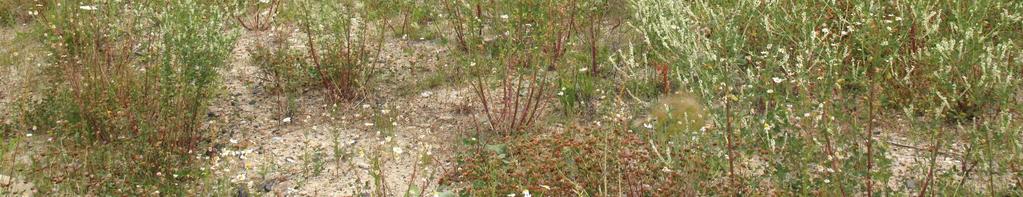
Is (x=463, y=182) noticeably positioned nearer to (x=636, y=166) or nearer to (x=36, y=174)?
(x=636, y=166)

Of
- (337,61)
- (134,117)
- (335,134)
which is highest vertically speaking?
(337,61)

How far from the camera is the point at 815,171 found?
4.39 m

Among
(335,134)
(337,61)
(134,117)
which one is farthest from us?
(337,61)

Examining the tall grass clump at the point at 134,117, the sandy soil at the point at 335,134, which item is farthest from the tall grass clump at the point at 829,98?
the tall grass clump at the point at 134,117

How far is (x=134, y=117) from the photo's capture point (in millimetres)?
5047

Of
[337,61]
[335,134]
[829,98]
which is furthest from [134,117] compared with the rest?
[829,98]

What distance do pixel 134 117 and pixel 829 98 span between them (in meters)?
3.12

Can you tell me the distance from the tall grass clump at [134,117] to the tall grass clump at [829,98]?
2.09 meters

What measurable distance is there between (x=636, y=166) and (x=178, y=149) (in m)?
2.04

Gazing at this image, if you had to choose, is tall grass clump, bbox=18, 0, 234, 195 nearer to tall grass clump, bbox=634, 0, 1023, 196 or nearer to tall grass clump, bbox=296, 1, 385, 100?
tall grass clump, bbox=296, 1, 385, 100

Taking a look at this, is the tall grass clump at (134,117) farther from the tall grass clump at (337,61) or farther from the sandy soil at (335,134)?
the tall grass clump at (337,61)

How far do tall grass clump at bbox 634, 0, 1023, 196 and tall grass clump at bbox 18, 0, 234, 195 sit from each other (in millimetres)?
2092

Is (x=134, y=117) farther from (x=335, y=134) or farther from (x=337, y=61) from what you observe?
(x=337, y=61)

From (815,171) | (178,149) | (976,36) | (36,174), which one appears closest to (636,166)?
(815,171)
